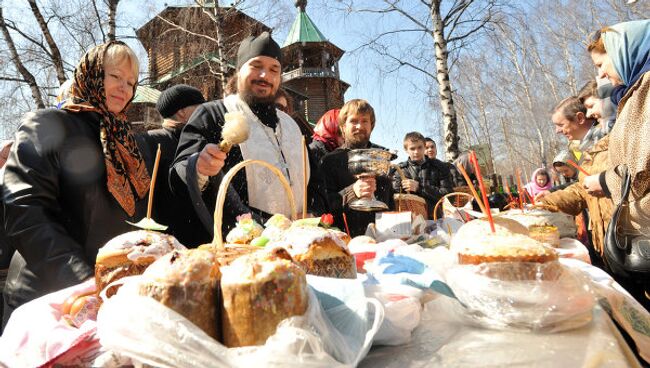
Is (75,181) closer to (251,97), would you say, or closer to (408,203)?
(251,97)

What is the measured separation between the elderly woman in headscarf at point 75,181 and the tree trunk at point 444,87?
273 inches

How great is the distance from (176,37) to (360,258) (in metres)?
13.7

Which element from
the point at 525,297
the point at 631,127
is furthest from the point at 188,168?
the point at 631,127

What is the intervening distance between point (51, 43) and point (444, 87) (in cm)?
1046

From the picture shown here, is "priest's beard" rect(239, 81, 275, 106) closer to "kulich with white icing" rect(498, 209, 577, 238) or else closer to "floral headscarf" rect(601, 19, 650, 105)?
"kulich with white icing" rect(498, 209, 577, 238)

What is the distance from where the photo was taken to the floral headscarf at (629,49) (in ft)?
7.23

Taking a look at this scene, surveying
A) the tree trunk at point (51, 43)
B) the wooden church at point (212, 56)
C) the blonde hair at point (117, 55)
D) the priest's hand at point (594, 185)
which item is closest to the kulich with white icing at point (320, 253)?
the blonde hair at point (117, 55)

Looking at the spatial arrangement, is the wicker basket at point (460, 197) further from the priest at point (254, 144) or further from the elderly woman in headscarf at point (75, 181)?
the elderly woman in headscarf at point (75, 181)

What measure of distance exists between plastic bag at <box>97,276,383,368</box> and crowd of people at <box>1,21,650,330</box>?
76 cm

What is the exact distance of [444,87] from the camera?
8.50 m

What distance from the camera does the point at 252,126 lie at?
2684 millimetres

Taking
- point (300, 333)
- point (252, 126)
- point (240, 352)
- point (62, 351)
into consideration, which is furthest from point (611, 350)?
point (252, 126)

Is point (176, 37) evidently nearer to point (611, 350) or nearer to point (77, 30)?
point (77, 30)

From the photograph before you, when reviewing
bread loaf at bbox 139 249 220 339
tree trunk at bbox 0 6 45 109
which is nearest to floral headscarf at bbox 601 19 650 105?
bread loaf at bbox 139 249 220 339
